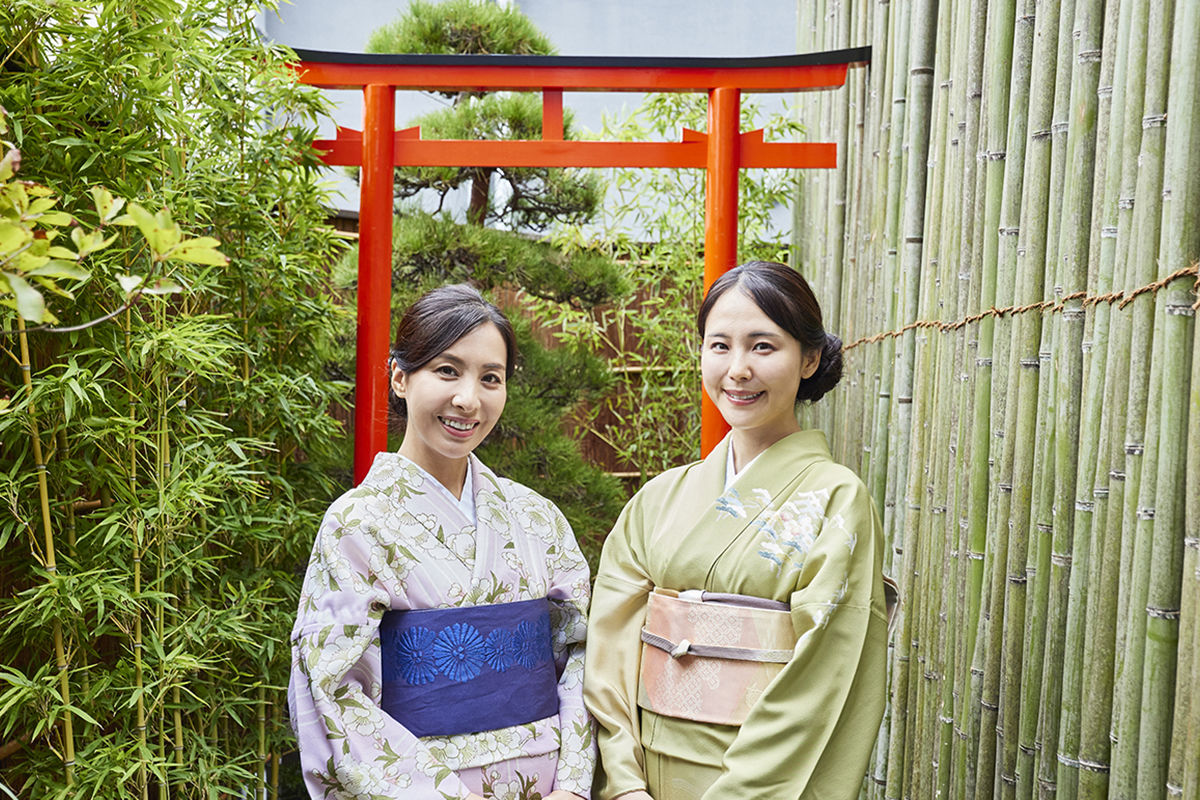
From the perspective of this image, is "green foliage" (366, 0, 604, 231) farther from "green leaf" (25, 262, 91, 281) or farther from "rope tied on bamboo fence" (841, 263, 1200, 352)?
"green leaf" (25, 262, 91, 281)

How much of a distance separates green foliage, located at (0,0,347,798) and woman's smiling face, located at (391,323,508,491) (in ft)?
1.95

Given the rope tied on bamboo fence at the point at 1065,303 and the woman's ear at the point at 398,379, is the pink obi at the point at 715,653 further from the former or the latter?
the rope tied on bamboo fence at the point at 1065,303

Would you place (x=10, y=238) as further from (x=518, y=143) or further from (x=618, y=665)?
(x=518, y=143)

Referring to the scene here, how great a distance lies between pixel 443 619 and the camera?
2.03m

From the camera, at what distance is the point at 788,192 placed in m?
5.70

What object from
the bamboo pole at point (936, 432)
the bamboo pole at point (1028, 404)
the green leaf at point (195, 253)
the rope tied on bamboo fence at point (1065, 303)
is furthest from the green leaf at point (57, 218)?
the bamboo pole at point (936, 432)

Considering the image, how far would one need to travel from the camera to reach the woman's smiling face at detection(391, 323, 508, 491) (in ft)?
7.03

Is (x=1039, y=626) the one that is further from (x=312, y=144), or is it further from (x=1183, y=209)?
(x=312, y=144)

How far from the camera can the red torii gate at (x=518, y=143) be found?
3.89 m

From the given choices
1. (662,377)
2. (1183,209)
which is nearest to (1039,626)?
(1183,209)

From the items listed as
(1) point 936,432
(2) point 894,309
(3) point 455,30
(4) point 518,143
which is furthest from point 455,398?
(3) point 455,30

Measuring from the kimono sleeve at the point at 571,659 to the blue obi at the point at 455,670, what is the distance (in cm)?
11

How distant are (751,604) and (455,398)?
2.51 feet

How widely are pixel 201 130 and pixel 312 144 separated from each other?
59 cm
